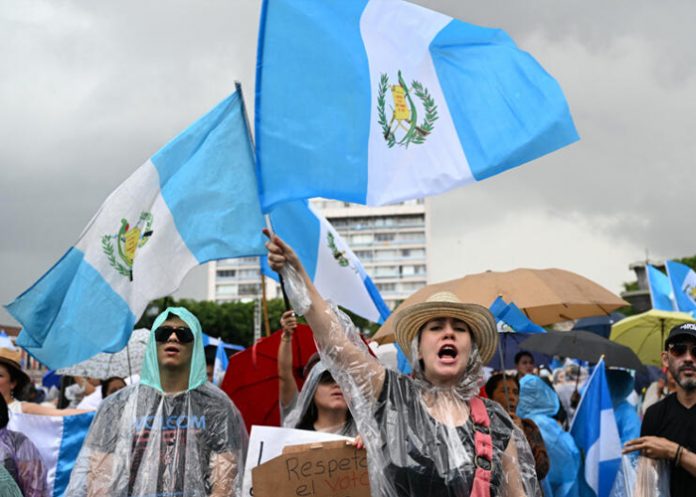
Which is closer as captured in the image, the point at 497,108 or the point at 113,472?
the point at 113,472

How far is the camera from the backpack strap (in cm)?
309

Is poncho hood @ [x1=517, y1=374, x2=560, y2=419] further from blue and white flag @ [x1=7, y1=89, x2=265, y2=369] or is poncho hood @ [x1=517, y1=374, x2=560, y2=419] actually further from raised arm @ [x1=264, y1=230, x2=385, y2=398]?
raised arm @ [x1=264, y1=230, x2=385, y2=398]

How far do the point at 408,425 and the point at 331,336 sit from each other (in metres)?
0.41

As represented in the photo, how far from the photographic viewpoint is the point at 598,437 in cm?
675

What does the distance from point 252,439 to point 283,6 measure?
2540 mm

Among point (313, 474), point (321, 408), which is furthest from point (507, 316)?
point (313, 474)

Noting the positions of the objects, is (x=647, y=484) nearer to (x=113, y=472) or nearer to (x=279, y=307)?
(x=113, y=472)

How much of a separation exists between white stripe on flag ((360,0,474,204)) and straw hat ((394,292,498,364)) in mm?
1566

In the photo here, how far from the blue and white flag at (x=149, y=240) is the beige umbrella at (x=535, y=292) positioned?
206cm

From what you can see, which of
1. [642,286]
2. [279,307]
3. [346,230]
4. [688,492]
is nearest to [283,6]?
[688,492]

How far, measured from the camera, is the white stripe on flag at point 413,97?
17.0 feet

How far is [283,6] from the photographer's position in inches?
210

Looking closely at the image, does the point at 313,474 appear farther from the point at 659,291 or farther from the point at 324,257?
the point at 659,291

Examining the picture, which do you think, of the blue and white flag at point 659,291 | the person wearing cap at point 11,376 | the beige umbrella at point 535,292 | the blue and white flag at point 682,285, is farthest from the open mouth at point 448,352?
the blue and white flag at point 659,291
